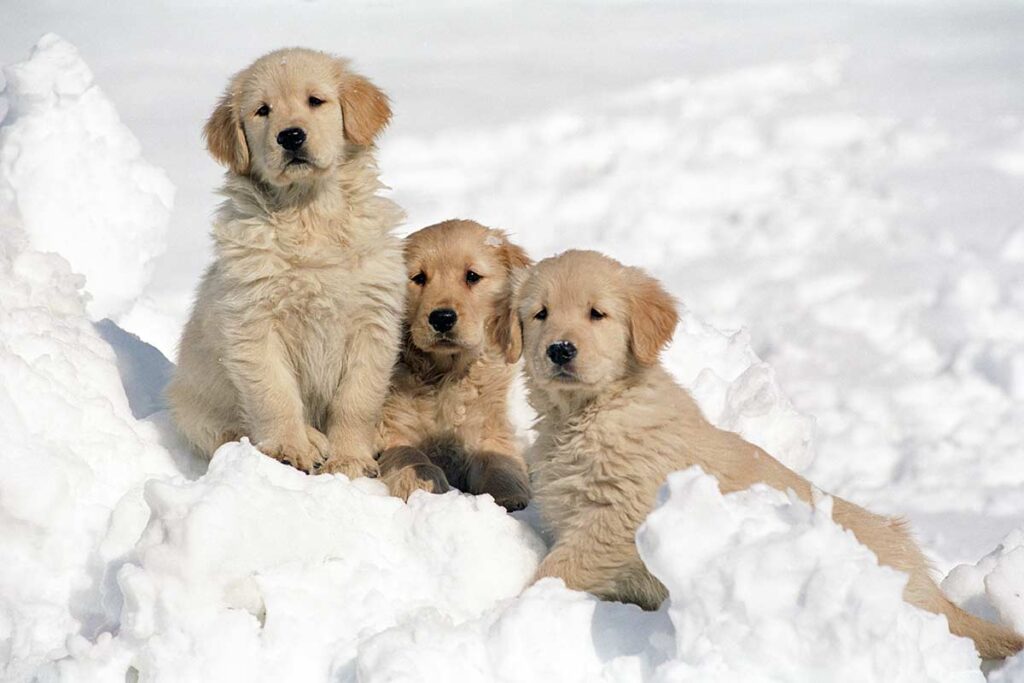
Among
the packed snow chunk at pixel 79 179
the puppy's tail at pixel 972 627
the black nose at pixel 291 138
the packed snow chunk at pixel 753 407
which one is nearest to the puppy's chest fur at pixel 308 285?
the black nose at pixel 291 138

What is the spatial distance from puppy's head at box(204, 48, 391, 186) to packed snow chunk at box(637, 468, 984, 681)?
2243mm

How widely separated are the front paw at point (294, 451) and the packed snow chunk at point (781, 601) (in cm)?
181

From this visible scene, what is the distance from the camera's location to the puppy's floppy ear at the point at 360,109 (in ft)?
17.7

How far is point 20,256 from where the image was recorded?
245 inches

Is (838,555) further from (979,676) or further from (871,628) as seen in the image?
(979,676)

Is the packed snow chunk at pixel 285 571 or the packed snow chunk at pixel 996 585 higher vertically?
the packed snow chunk at pixel 285 571

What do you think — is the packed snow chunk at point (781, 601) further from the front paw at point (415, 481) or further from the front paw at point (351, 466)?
the front paw at point (351, 466)

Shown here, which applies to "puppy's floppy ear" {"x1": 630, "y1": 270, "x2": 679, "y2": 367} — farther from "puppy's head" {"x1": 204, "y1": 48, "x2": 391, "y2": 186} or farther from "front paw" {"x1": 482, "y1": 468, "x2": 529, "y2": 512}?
"puppy's head" {"x1": 204, "y1": 48, "x2": 391, "y2": 186}

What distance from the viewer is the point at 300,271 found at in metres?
5.25

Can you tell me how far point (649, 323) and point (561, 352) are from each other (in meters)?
0.35

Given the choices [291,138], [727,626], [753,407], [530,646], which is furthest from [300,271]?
[753,407]

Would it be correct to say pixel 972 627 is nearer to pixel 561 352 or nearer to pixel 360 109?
pixel 561 352

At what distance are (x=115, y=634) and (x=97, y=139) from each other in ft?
18.7

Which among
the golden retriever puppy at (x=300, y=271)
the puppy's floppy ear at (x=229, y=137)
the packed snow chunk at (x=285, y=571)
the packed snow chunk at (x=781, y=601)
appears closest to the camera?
the packed snow chunk at (x=781, y=601)
